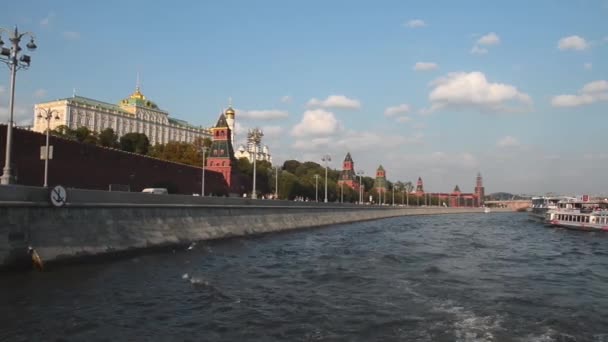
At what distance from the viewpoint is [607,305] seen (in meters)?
15.9

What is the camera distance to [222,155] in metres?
89.1

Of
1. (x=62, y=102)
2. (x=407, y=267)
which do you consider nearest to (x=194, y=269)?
(x=407, y=267)

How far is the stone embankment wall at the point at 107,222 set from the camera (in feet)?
61.3

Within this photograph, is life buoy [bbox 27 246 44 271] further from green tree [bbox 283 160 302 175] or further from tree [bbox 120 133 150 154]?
green tree [bbox 283 160 302 175]

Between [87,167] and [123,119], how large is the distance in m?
111

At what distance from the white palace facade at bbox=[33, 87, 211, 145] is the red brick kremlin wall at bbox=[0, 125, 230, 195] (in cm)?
7496

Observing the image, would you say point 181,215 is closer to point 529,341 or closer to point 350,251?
point 350,251

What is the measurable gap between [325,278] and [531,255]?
51.9 ft

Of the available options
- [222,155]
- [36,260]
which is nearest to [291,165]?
[222,155]

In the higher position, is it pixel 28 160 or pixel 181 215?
pixel 28 160

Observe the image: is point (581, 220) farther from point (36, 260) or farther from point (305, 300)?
point (36, 260)

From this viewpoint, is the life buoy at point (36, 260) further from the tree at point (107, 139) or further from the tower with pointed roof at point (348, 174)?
the tower with pointed roof at point (348, 174)

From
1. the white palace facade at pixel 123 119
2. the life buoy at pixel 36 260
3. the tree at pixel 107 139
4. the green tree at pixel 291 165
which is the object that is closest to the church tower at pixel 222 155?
the tree at pixel 107 139

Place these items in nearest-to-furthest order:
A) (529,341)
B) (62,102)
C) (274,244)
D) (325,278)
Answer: (529,341)
(325,278)
(274,244)
(62,102)
